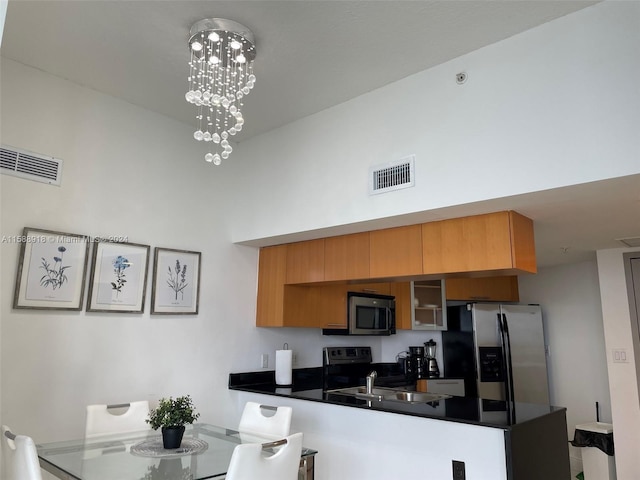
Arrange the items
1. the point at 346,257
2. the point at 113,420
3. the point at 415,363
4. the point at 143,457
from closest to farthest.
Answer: the point at 143,457, the point at 113,420, the point at 346,257, the point at 415,363

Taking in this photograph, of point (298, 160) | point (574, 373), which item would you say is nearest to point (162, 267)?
point (298, 160)

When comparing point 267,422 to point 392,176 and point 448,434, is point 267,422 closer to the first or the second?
point 448,434

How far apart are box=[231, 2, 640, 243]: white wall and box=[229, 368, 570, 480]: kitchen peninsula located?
1.15m

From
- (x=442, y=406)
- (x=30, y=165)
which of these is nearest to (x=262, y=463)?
(x=442, y=406)

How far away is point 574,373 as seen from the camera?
4.63 m

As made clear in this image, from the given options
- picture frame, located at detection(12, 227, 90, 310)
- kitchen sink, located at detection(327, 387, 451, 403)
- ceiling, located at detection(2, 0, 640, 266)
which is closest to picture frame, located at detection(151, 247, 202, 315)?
picture frame, located at detection(12, 227, 90, 310)

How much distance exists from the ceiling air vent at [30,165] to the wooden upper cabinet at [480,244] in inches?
90.5

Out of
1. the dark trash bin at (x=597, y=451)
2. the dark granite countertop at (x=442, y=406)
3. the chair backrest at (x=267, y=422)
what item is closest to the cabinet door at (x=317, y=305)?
the dark granite countertop at (x=442, y=406)

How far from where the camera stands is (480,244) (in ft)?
8.33

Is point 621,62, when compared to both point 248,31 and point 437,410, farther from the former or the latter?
point 437,410

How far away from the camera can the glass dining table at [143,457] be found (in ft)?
5.71

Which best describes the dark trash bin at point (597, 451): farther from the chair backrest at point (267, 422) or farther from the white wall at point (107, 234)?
the white wall at point (107, 234)

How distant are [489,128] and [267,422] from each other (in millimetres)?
2068

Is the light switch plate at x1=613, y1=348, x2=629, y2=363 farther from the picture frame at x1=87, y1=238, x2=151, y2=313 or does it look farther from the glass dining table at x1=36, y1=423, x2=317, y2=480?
the picture frame at x1=87, y1=238, x2=151, y2=313
